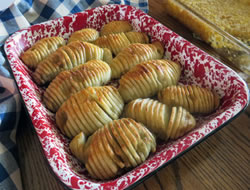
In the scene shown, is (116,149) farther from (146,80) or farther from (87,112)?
(146,80)

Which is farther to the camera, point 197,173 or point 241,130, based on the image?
point 241,130

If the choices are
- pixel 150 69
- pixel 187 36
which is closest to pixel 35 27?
pixel 150 69

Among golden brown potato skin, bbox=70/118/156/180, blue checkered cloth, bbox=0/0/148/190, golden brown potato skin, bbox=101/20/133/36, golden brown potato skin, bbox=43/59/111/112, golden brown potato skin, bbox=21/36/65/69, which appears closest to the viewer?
golden brown potato skin, bbox=70/118/156/180

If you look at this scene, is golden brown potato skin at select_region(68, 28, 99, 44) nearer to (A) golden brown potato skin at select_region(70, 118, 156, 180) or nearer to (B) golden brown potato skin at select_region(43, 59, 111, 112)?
(B) golden brown potato skin at select_region(43, 59, 111, 112)

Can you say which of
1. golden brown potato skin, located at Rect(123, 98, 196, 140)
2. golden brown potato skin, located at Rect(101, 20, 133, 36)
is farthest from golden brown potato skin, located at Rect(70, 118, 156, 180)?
golden brown potato skin, located at Rect(101, 20, 133, 36)

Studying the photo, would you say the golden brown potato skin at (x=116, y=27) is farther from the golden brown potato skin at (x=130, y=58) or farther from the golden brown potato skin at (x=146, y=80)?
the golden brown potato skin at (x=146, y=80)

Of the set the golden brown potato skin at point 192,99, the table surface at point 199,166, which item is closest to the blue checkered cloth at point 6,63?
the table surface at point 199,166

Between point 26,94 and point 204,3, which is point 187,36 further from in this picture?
point 26,94
